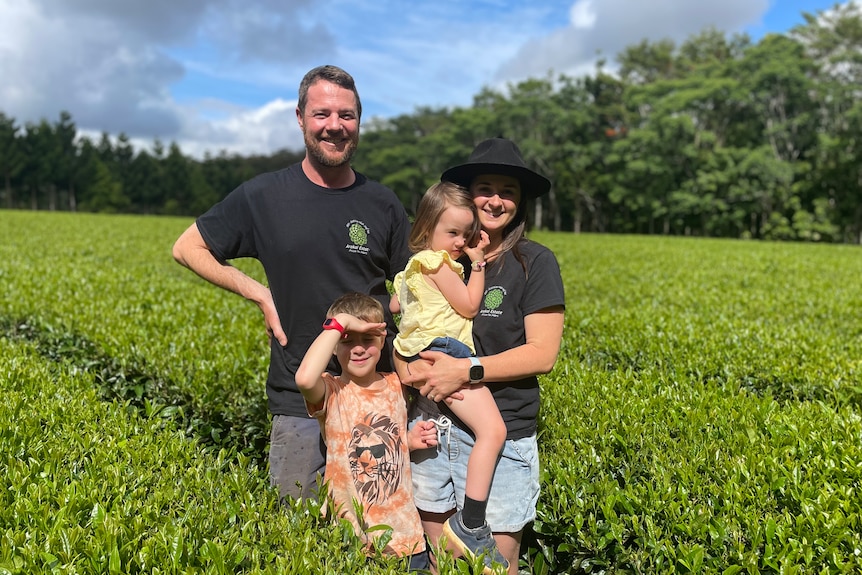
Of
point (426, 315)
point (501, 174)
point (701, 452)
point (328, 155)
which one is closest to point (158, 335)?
point (328, 155)

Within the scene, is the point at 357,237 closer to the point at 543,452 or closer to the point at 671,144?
the point at 543,452

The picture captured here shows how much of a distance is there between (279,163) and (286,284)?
110 metres

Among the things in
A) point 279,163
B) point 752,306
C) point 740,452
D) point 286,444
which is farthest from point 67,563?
point 279,163

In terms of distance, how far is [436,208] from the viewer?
2.99 metres

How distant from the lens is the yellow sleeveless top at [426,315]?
9.75 ft

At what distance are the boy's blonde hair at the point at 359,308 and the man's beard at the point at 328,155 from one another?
820mm

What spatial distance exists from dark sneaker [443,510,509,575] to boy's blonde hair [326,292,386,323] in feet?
3.48

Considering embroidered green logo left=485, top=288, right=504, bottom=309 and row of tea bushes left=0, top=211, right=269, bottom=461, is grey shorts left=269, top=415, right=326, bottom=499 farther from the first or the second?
row of tea bushes left=0, top=211, right=269, bottom=461

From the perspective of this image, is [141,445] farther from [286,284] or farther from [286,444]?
[286,284]

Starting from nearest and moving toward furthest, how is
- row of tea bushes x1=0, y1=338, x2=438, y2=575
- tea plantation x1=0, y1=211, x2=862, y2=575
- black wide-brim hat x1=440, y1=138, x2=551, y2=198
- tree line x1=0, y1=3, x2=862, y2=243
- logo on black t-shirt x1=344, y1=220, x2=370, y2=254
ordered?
row of tea bushes x1=0, y1=338, x2=438, y2=575 → tea plantation x1=0, y1=211, x2=862, y2=575 → black wide-brim hat x1=440, y1=138, x2=551, y2=198 → logo on black t-shirt x1=344, y1=220, x2=370, y2=254 → tree line x1=0, y1=3, x2=862, y2=243

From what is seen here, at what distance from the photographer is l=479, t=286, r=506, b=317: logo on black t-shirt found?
3086 mm

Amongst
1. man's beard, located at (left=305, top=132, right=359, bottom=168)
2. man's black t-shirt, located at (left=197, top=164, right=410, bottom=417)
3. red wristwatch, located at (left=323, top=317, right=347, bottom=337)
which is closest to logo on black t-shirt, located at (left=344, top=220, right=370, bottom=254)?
man's black t-shirt, located at (left=197, top=164, right=410, bottom=417)

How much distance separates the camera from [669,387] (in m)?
5.02

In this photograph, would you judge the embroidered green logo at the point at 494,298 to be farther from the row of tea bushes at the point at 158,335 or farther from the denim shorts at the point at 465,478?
the row of tea bushes at the point at 158,335
